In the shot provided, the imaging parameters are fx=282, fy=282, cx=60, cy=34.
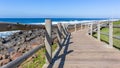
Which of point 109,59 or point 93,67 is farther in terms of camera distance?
point 109,59

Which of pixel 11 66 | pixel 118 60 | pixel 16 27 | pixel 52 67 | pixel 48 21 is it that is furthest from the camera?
pixel 118 60

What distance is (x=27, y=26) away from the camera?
6148mm

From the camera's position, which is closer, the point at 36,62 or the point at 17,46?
the point at 36,62

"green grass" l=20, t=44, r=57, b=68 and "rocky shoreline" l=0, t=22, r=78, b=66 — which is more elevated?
"green grass" l=20, t=44, r=57, b=68

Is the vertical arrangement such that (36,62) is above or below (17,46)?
above

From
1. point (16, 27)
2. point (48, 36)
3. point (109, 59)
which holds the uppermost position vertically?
point (16, 27)

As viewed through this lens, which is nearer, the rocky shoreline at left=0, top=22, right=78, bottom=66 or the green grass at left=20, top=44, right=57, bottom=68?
the green grass at left=20, top=44, right=57, bottom=68

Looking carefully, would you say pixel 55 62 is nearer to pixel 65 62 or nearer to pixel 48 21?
pixel 65 62

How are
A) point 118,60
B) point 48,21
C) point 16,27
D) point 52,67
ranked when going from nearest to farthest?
1. point 16,27
2. point 52,67
3. point 48,21
4. point 118,60

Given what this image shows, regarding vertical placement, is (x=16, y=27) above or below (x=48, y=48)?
above

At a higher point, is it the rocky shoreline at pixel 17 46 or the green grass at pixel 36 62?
the green grass at pixel 36 62

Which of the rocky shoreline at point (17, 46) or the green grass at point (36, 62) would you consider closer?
the green grass at point (36, 62)

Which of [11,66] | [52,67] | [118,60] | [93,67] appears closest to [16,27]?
[11,66]

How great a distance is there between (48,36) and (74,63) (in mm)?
1034
